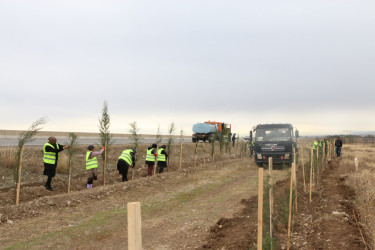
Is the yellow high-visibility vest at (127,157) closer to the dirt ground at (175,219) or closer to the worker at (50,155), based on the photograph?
the dirt ground at (175,219)

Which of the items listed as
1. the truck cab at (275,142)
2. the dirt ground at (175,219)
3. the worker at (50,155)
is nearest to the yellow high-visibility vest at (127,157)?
the dirt ground at (175,219)

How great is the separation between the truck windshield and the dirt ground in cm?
602

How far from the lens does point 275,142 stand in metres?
17.5

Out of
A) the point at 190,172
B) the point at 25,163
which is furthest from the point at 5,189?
the point at 190,172

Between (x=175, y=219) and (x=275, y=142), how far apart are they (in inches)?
436

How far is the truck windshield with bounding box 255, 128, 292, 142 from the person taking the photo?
58.1 ft

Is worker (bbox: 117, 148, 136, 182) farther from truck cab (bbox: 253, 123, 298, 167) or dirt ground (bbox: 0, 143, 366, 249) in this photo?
truck cab (bbox: 253, 123, 298, 167)

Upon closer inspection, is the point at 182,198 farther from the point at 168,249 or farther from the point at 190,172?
the point at 190,172

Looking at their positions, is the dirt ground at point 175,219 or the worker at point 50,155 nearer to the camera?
the dirt ground at point 175,219

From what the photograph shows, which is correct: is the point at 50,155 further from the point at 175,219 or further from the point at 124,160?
the point at 175,219

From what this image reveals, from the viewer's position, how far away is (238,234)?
6.34m

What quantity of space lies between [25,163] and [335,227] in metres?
13.5

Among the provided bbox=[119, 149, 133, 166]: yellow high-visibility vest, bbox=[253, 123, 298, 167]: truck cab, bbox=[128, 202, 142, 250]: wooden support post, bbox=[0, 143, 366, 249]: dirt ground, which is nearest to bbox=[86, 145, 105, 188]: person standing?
bbox=[119, 149, 133, 166]: yellow high-visibility vest

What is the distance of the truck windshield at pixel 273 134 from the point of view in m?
17.7
